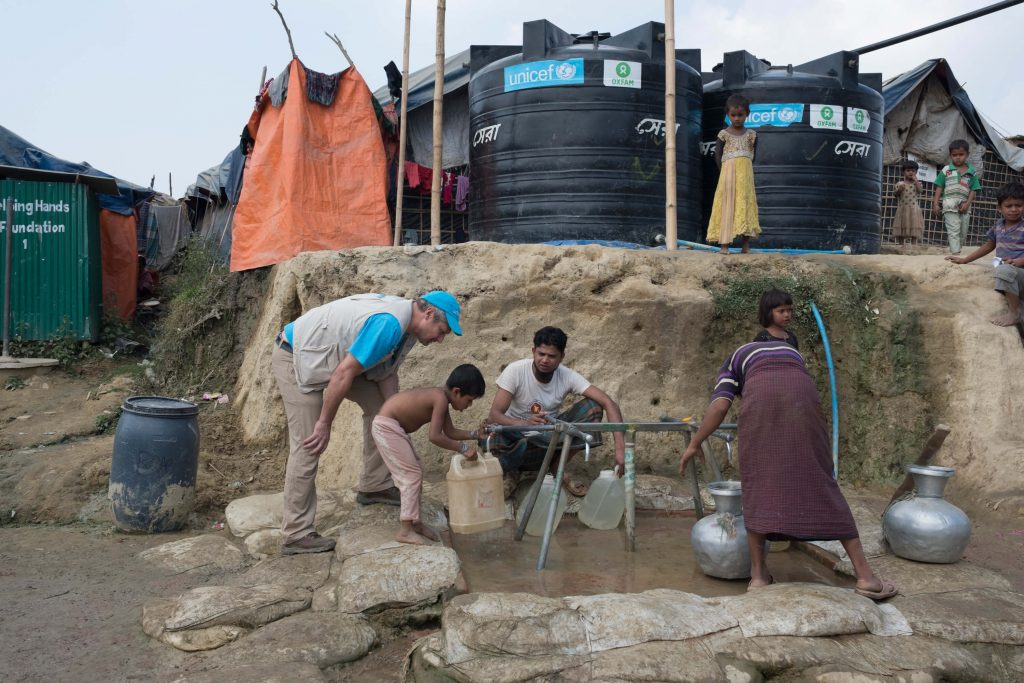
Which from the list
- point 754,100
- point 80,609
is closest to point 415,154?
point 754,100

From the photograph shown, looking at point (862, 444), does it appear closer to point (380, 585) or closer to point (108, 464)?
point (380, 585)

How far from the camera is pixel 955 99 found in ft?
42.4

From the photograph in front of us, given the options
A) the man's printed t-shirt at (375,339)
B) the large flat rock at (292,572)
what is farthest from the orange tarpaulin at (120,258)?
the man's printed t-shirt at (375,339)

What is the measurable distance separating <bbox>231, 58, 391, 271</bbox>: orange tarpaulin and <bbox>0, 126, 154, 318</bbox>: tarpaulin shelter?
387cm

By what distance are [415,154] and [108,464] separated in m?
6.32

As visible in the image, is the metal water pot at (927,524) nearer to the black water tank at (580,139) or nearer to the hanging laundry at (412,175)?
the black water tank at (580,139)

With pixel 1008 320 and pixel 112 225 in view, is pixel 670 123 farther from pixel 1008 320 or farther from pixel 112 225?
pixel 112 225

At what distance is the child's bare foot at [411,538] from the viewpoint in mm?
3858

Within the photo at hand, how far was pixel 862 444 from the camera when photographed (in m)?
5.82

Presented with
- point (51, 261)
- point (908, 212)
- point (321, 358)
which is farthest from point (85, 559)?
point (908, 212)

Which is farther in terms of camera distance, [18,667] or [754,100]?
[754,100]

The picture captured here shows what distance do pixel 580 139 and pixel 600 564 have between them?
3.93 metres

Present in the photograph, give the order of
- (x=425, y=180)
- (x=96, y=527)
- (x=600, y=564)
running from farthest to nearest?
(x=425, y=180), (x=96, y=527), (x=600, y=564)

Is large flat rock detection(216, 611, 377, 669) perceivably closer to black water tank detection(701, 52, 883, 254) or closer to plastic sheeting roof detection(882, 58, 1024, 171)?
black water tank detection(701, 52, 883, 254)
